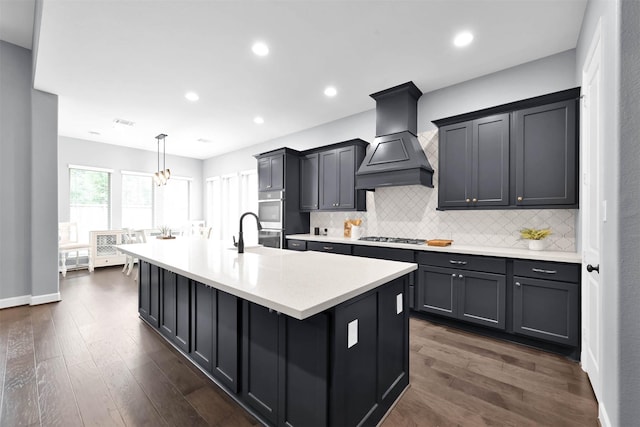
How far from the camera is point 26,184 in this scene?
12.3 feet

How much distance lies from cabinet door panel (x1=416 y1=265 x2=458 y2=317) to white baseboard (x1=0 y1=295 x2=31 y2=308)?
17.0 ft

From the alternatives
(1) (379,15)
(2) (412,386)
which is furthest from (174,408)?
(1) (379,15)

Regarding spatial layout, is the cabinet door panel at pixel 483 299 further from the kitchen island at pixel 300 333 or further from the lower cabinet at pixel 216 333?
the lower cabinet at pixel 216 333

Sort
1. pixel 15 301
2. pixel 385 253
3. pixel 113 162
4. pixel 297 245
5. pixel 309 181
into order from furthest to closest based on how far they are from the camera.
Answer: pixel 113 162 < pixel 309 181 < pixel 297 245 < pixel 15 301 < pixel 385 253

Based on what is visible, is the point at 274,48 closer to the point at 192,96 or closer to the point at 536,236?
the point at 192,96

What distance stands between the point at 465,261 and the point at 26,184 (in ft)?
18.7

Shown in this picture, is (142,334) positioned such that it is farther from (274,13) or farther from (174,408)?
(274,13)

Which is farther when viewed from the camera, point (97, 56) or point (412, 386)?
point (97, 56)

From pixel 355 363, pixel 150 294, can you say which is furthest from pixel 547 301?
pixel 150 294

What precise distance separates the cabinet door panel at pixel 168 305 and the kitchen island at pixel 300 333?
263 mm

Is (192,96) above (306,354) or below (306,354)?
above

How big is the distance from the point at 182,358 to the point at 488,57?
4213 mm

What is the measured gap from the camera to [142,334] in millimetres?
2820

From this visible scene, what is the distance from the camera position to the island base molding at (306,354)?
1.30 m
